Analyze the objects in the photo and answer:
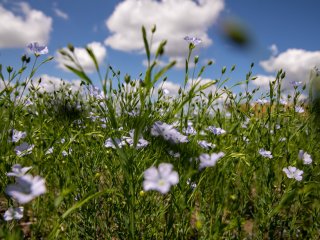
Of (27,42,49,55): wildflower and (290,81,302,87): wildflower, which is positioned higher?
(290,81,302,87): wildflower

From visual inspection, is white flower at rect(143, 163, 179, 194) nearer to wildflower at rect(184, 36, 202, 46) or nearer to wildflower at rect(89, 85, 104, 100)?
wildflower at rect(184, 36, 202, 46)

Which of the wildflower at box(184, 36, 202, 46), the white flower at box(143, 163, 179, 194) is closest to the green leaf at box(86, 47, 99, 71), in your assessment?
the white flower at box(143, 163, 179, 194)

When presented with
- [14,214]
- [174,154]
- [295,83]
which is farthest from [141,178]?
[295,83]

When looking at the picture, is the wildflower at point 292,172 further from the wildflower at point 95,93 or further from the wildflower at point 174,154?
the wildflower at point 95,93

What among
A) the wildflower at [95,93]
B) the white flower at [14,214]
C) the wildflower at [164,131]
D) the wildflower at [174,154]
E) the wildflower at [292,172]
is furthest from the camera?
the wildflower at [95,93]

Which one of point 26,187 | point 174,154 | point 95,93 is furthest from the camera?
point 95,93

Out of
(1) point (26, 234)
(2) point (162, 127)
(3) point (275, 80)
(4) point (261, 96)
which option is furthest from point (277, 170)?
(1) point (26, 234)

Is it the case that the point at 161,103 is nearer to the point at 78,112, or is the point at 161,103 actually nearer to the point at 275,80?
the point at 78,112

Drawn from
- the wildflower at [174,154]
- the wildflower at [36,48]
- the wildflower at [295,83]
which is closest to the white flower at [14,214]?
the wildflower at [174,154]

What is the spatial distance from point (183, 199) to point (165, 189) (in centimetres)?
46

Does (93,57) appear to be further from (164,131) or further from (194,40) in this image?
(194,40)

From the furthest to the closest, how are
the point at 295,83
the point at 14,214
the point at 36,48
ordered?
the point at 295,83, the point at 36,48, the point at 14,214

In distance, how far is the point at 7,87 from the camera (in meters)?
1.82

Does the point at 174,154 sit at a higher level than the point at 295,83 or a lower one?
A: lower
